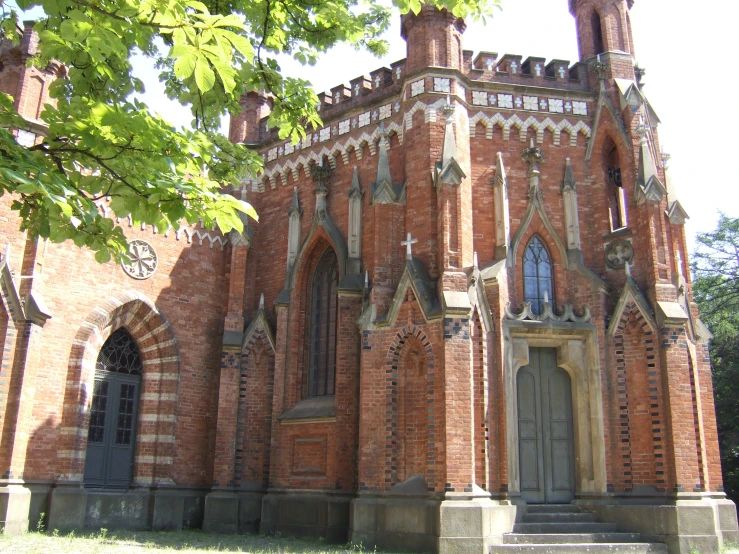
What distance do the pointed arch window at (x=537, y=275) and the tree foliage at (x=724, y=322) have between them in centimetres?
1273

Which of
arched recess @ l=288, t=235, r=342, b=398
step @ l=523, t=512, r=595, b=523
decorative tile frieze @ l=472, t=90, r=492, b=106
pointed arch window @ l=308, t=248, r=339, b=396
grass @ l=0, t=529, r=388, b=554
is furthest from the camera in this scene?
arched recess @ l=288, t=235, r=342, b=398

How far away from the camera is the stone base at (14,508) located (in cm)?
1484

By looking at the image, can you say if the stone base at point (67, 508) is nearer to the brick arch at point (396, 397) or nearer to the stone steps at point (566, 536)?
the brick arch at point (396, 397)

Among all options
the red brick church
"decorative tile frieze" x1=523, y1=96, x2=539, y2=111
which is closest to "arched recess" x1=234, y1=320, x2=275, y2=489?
the red brick church

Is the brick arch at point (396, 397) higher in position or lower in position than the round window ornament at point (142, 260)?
lower

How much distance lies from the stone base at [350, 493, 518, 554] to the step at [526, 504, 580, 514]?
0.55 m

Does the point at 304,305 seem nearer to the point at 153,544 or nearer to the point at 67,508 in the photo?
the point at 153,544

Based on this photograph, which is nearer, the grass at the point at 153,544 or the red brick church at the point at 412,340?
the grass at the point at 153,544

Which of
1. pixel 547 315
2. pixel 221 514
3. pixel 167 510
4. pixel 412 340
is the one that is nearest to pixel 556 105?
pixel 547 315

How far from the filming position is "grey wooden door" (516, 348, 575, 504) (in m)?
15.9

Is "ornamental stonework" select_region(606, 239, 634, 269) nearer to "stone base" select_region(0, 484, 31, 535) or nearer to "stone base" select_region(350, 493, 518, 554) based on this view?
"stone base" select_region(350, 493, 518, 554)

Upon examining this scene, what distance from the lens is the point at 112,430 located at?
59.7ft

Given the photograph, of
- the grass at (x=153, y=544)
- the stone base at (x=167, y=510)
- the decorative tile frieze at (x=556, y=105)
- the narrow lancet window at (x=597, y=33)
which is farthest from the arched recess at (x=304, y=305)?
the narrow lancet window at (x=597, y=33)

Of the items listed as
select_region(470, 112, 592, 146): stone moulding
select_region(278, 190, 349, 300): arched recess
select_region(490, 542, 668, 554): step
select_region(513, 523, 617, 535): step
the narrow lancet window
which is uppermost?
the narrow lancet window
